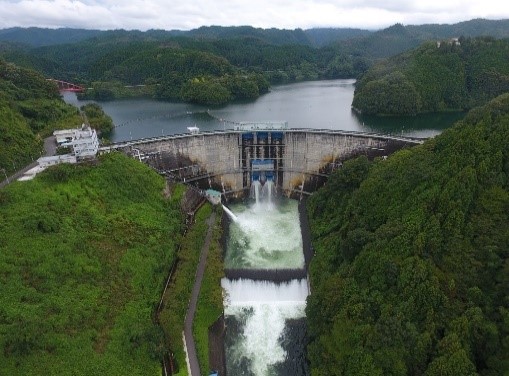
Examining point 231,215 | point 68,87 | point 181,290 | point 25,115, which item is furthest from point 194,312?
point 68,87

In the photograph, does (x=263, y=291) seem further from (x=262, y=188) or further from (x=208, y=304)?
(x=262, y=188)

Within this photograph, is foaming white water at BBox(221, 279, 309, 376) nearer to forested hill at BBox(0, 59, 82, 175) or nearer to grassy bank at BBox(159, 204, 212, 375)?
grassy bank at BBox(159, 204, 212, 375)

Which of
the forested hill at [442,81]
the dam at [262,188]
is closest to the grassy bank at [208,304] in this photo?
the dam at [262,188]

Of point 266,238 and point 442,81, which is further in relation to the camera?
point 442,81

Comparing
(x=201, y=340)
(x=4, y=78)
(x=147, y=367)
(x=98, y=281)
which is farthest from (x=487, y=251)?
(x=4, y=78)

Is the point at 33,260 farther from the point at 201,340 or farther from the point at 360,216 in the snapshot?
the point at 360,216
